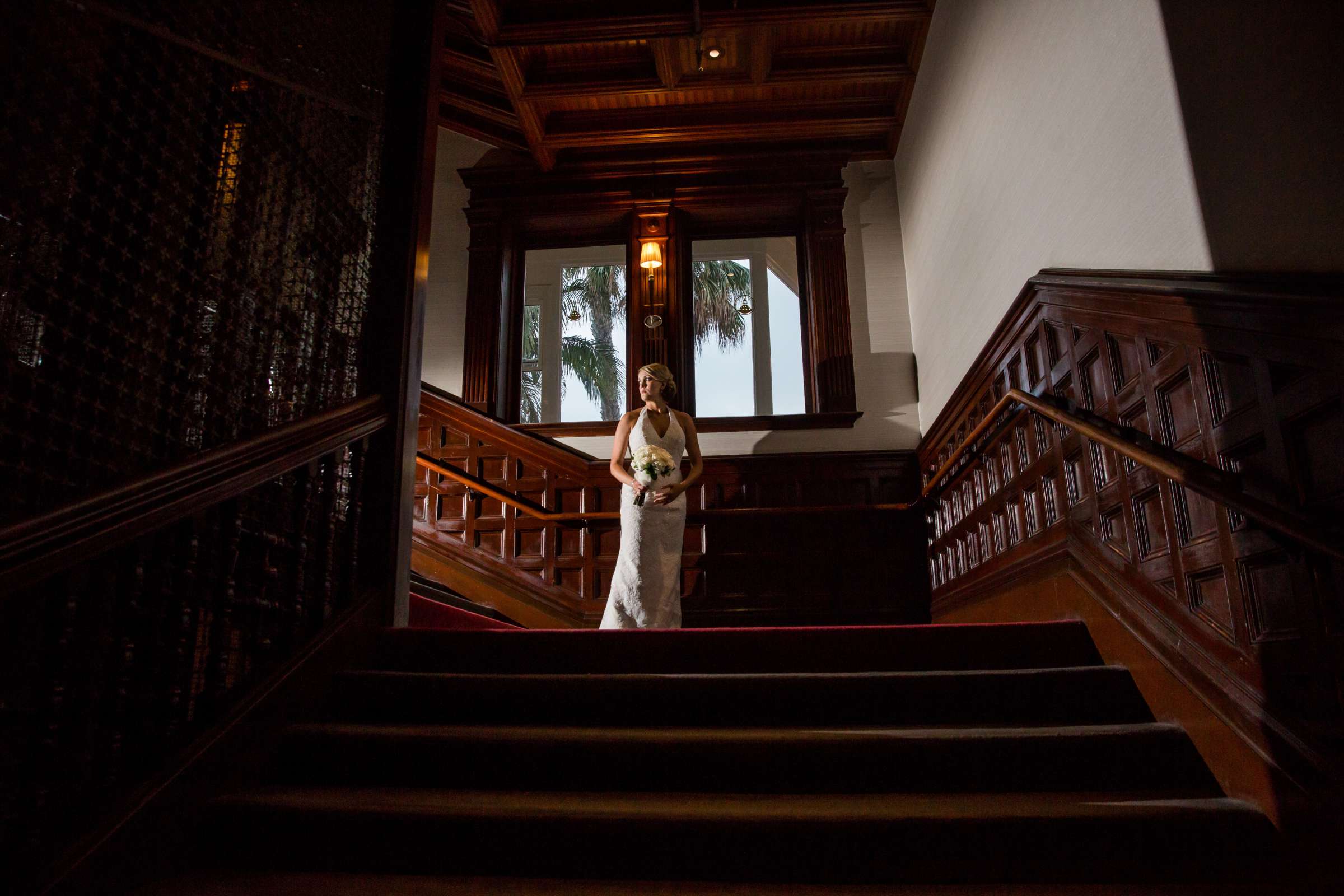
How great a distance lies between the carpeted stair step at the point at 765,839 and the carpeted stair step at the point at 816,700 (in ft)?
1.46

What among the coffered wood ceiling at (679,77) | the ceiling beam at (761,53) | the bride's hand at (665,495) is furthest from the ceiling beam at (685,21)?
the bride's hand at (665,495)

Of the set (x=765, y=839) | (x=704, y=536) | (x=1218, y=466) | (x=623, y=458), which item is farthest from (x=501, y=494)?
(x=1218, y=466)

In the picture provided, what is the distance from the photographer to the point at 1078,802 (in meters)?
1.96

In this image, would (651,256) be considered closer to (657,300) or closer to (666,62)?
(657,300)

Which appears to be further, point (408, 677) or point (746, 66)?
point (746, 66)

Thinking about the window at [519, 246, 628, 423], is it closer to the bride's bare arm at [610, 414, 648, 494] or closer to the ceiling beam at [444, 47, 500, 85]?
the ceiling beam at [444, 47, 500, 85]

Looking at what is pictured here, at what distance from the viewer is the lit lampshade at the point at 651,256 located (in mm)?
7164

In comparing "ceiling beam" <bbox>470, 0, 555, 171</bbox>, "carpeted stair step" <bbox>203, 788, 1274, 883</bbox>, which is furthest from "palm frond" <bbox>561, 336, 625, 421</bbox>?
"carpeted stair step" <bbox>203, 788, 1274, 883</bbox>

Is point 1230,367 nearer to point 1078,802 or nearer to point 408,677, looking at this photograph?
point 1078,802

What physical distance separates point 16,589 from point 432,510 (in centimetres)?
485

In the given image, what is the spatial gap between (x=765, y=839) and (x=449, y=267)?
21.1ft

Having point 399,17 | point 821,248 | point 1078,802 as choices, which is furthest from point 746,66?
point 1078,802

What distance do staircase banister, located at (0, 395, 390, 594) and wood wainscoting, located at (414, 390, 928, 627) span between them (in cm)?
362

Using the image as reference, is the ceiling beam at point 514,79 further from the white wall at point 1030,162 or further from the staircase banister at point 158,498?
the staircase banister at point 158,498
